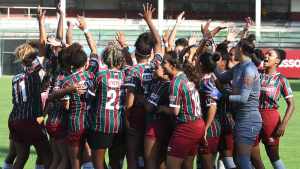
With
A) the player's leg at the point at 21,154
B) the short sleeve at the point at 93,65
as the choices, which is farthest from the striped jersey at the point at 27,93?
the short sleeve at the point at 93,65

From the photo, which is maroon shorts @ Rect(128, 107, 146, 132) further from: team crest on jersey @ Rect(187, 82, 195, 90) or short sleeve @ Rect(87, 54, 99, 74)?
team crest on jersey @ Rect(187, 82, 195, 90)

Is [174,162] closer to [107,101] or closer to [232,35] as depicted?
[107,101]

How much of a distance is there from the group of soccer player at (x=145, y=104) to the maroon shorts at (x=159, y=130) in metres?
0.01

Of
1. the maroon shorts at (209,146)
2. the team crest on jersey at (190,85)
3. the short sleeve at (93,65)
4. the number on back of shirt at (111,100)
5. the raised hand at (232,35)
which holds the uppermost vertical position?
the raised hand at (232,35)

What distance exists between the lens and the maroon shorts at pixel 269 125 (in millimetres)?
10289

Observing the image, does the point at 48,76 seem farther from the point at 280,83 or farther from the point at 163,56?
the point at 280,83

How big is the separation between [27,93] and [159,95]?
6.07 feet

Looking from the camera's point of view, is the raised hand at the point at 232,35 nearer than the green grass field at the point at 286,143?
Yes

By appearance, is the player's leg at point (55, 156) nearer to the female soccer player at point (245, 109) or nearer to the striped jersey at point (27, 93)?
the striped jersey at point (27, 93)

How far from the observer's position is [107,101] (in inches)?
375

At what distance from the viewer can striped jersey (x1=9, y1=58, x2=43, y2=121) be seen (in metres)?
10.1

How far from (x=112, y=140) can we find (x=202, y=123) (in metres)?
1.24

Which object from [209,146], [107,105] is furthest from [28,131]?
[209,146]

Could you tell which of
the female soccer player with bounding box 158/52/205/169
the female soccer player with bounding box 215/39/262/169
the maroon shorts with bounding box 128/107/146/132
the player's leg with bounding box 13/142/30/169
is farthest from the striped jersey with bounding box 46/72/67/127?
the female soccer player with bounding box 215/39/262/169
